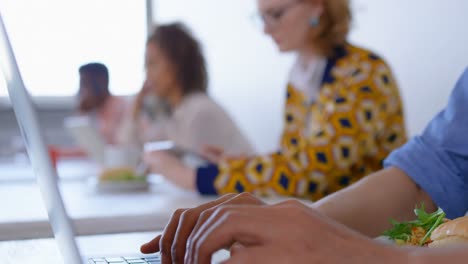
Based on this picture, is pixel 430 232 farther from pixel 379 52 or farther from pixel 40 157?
pixel 379 52

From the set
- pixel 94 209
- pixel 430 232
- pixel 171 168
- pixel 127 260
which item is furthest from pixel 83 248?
pixel 171 168

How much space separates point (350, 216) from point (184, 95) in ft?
6.38

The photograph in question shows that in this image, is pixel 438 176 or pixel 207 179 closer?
pixel 438 176

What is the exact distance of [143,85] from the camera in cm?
309

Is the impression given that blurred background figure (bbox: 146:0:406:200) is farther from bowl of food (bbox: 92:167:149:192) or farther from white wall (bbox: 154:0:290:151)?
white wall (bbox: 154:0:290:151)

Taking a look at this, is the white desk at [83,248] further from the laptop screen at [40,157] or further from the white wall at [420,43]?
the white wall at [420,43]

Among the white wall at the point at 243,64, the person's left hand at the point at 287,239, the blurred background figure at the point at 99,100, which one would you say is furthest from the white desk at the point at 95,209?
the blurred background figure at the point at 99,100

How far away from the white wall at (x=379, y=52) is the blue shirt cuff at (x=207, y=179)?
0.67 m

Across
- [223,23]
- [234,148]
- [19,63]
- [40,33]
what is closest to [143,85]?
[234,148]

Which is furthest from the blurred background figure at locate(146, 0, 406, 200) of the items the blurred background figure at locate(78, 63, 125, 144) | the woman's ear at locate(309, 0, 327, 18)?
the blurred background figure at locate(78, 63, 125, 144)

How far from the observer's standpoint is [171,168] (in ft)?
6.43

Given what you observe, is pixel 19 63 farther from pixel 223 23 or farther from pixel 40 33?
pixel 40 33

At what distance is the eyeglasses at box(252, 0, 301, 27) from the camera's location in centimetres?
187

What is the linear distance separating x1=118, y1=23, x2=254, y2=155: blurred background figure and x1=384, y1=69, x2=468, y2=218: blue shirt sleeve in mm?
1653
